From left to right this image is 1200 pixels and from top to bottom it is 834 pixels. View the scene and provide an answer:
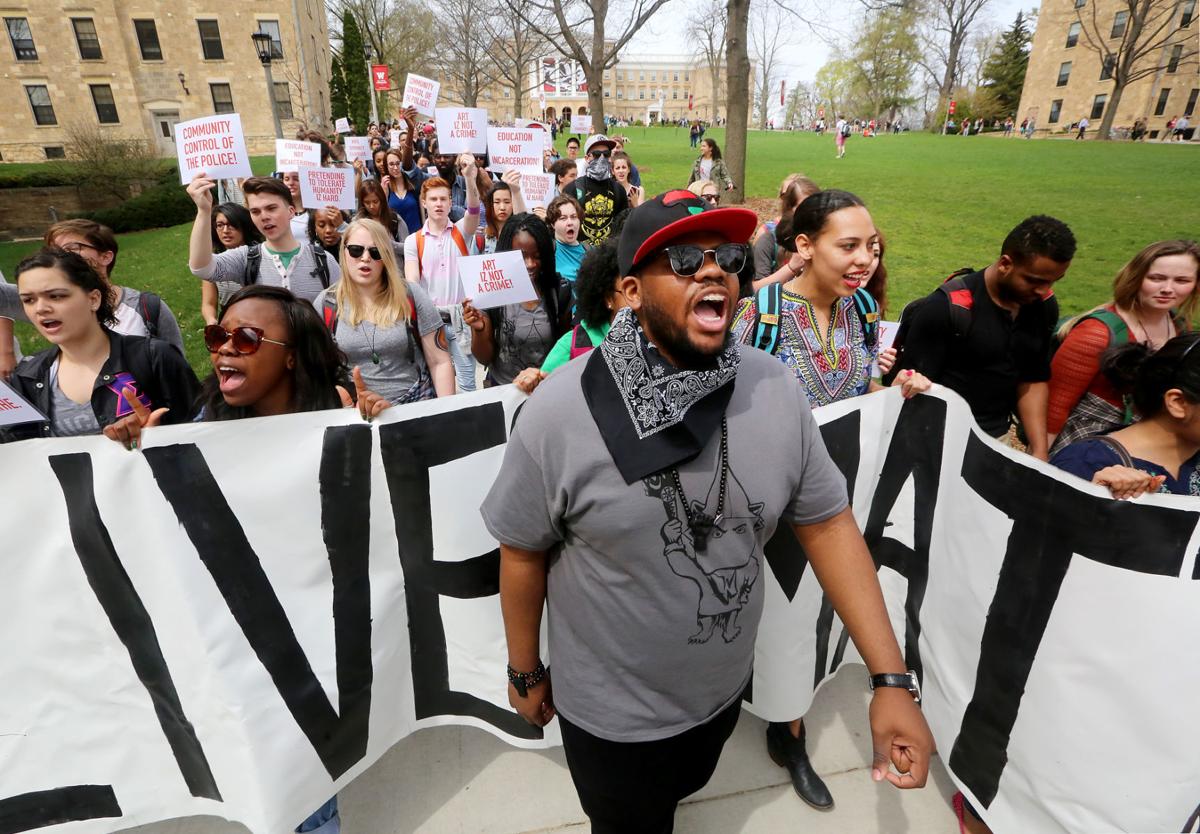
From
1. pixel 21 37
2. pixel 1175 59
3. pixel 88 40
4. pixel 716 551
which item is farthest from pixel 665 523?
pixel 1175 59

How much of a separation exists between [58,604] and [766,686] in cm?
247

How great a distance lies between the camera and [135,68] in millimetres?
36375

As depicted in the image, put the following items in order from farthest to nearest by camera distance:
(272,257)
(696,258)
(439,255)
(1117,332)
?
(439,255)
(272,257)
(1117,332)
(696,258)

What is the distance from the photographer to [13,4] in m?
34.6

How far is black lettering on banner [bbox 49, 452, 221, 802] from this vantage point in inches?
78.2

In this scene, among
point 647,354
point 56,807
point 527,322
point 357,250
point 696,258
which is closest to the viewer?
point 696,258

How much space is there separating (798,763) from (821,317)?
175cm

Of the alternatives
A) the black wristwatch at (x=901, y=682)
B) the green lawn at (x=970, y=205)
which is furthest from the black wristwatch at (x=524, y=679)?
the green lawn at (x=970, y=205)

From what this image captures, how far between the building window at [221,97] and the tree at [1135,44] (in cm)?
4871

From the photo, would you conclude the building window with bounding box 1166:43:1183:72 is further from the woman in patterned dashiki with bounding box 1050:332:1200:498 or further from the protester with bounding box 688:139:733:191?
the woman in patterned dashiki with bounding box 1050:332:1200:498

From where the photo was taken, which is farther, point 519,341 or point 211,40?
point 211,40

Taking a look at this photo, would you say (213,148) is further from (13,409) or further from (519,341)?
(13,409)

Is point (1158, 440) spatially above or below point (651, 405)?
below

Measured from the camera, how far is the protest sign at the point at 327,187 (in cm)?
545
